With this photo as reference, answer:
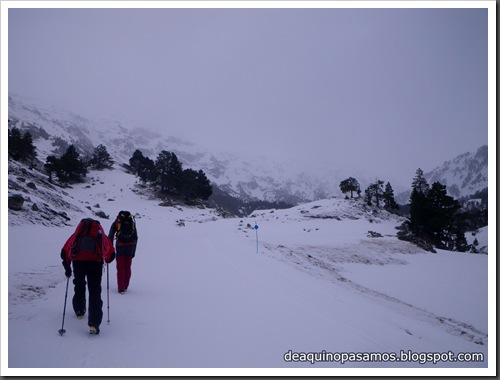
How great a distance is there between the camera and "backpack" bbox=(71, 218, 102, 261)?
16.9ft

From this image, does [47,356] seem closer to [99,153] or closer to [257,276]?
[257,276]

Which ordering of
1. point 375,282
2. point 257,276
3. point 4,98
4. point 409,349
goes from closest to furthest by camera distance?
point 409,349 → point 4,98 → point 257,276 → point 375,282

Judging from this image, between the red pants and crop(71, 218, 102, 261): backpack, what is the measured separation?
2.25 metres

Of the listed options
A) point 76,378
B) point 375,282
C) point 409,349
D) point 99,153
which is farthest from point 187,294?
point 99,153

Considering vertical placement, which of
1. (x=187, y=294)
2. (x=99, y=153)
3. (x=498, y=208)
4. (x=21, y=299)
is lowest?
(x=187, y=294)

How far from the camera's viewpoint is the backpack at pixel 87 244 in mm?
5148

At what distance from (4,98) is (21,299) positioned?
5.14 m

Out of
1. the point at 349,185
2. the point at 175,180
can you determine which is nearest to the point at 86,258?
the point at 175,180

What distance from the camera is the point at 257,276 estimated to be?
1122 centimetres

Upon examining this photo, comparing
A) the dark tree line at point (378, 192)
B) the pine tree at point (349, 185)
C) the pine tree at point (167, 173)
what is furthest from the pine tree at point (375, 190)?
the pine tree at point (167, 173)

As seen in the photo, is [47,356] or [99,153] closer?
[47,356]

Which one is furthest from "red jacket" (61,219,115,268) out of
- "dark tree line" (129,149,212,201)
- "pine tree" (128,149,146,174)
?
"pine tree" (128,149,146,174)

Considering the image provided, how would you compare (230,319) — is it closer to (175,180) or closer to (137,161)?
(175,180)

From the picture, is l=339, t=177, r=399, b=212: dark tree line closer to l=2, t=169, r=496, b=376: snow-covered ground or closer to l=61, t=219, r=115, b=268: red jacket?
l=2, t=169, r=496, b=376: snow-covered ground
